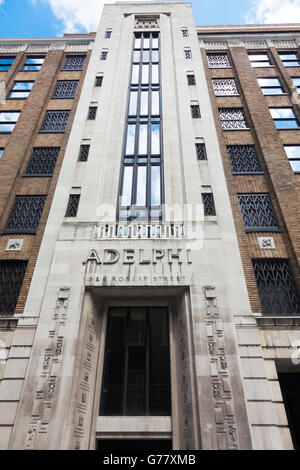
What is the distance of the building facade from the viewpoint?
839 cm

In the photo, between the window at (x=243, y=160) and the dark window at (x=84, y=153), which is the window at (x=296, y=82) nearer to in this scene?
the window at (x=243, y=160)

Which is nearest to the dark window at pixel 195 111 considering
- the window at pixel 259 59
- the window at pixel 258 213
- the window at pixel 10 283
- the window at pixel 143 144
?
the window at pixel 143 144

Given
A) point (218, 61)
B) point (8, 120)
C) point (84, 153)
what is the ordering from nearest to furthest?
point (84, 153) < point (8, 120) < point (218, 61)

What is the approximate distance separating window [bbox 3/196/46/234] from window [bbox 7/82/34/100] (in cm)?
989

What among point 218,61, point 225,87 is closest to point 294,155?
point 225,87

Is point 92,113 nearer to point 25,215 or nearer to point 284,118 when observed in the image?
point 25,215

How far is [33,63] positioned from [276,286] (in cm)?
2490

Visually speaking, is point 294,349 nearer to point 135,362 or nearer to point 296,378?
point 296,378

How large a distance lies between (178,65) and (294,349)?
63.8 ft

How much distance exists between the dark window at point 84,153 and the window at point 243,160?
819 centimetres

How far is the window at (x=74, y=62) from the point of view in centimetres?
2144

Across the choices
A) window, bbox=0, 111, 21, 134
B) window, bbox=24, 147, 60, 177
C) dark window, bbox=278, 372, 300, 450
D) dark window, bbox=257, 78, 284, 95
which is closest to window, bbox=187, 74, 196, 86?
dark window, bbox=257, 78, 284, 95

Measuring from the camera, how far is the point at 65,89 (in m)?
19.8

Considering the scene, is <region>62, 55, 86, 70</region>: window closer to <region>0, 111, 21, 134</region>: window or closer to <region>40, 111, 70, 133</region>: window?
<region>40, 111, 70, 133</region>: window
